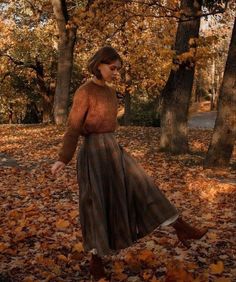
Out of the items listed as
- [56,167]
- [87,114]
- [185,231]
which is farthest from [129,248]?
[87,114]

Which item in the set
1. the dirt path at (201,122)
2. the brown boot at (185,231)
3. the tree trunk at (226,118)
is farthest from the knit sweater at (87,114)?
the dirt path at (201,122)

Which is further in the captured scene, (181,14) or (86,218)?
(181,14)

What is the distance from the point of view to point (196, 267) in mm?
4570

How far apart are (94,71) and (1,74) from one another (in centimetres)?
2762

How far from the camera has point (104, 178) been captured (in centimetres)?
422

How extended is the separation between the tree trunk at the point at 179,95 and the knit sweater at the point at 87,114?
739 centimetres

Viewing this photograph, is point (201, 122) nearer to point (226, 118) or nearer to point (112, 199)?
point (226, 118)

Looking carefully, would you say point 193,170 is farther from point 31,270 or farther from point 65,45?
point 65,45

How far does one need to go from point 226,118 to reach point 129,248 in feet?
16.3

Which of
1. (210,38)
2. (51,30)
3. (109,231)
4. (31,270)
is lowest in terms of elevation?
(31,270)

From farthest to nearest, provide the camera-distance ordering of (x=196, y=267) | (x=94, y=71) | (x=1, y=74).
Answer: (x=1, y=74) < (x=196, y=267) < (x=94, y=71)

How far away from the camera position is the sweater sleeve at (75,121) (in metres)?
4.11

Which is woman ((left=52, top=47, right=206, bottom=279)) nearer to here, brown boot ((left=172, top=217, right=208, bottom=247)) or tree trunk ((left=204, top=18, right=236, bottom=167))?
brown boot ((left=172, top=217, right=208, bottom=247))

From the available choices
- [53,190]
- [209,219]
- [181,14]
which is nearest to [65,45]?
[181,14]
